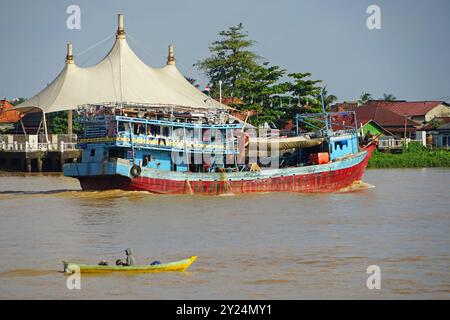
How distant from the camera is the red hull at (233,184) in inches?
1431

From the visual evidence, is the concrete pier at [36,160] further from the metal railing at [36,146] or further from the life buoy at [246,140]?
the life buoy at [246,140]

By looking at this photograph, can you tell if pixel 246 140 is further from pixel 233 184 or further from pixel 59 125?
pixel 59 125

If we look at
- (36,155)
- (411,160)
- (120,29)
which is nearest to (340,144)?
(120,29)

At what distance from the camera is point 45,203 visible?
34.5 metres

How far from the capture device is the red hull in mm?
36347

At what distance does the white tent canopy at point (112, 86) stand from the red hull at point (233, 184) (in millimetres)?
10210

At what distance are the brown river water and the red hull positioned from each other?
469mm

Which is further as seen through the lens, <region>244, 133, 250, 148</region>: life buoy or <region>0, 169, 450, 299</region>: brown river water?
<region>244, 133, 250, 148</region>: life buoy

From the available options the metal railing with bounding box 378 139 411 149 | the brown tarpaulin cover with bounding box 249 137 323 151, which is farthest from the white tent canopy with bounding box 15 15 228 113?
the metal railing with bounding box 378 139 411 149

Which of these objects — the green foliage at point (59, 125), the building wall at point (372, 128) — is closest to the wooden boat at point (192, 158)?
the green foliage at point (59, 125)

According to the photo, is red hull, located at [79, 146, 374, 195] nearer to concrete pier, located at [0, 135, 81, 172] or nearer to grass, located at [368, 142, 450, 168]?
concrete pier, located at [0, 135, 81, 172]

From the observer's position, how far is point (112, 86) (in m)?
48.8

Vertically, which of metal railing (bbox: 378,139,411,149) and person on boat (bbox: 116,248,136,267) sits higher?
metal railing (bbox: 378,139,411,149)

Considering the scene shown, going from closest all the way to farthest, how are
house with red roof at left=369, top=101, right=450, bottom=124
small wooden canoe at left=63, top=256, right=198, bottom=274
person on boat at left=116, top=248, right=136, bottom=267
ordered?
small wooden canoe at left=63, top=256, right=198, bottom=274, person on boat at left=116, top=248, right=136, bottom=267, house with red roof at left=369, top=101, right=450, bottom=124
